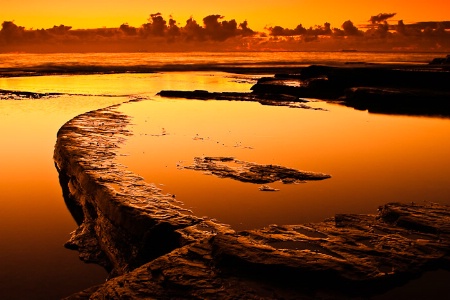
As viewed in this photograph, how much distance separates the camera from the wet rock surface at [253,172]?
415 inches

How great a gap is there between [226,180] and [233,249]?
4774 millimetres

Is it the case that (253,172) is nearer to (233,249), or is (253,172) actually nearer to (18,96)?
(233,249)

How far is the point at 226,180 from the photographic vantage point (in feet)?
34.2

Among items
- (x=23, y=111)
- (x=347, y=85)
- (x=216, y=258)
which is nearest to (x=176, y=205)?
(x=216, y=258)

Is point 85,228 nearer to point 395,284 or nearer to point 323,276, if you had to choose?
point 323,276

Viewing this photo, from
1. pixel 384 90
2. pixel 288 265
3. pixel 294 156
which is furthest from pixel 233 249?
pixel 384 90

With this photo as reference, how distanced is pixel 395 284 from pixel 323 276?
93 cm

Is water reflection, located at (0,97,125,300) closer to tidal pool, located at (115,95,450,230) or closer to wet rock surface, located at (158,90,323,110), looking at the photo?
Answer: tidal pool, located at (115,95,450,230)

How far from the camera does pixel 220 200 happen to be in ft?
30.0

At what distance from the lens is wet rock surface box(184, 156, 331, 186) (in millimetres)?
10539

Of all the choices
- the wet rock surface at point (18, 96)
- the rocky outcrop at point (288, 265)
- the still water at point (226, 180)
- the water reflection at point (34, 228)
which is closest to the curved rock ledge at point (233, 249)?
the rocky outcrop at point (288, 265)

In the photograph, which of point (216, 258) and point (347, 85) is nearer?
point (216, 258)

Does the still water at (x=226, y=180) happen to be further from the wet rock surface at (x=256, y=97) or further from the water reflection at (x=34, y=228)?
the wet rock surface at (x=256, y=97)

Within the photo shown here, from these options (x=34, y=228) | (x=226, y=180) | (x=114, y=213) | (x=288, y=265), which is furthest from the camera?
(x=226, y=180)
